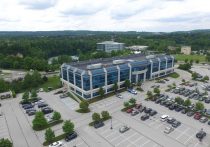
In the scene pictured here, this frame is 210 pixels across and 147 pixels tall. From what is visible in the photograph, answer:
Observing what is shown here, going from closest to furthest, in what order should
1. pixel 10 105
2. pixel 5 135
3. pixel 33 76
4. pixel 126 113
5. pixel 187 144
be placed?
1. pixel 187 144
2. pixel 5 135
3. pixel 126 113
4. pixel 10 105
5. pixel 33 76

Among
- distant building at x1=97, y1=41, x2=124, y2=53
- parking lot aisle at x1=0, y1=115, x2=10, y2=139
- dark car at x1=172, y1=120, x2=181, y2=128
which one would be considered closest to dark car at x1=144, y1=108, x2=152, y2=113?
dark car at x1=172, y1=120, x2=181, y2=128

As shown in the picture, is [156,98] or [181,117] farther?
Answer: [156,98]

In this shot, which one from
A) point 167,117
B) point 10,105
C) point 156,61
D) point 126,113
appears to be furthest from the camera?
point 156,61

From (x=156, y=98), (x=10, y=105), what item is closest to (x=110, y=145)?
(x=156, y=98)

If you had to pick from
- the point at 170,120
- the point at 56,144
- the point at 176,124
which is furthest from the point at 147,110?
the point at 56,144

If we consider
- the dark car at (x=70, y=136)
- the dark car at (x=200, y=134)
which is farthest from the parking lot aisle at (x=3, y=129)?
the dark car at (x=200, y=134)

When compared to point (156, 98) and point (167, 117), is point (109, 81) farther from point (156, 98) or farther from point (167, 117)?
point (167, 117)
